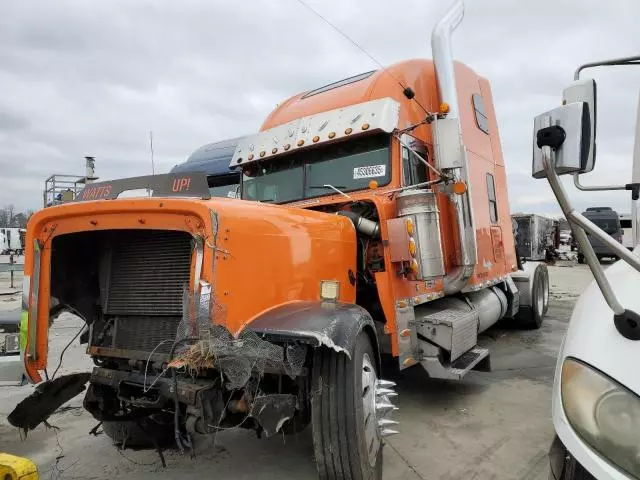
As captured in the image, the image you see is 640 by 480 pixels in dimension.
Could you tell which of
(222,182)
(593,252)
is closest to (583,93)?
(593,252)

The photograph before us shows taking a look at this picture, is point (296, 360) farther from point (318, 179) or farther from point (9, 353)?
point (9, 353)

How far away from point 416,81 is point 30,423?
4502 mm

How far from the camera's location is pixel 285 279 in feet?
10.3

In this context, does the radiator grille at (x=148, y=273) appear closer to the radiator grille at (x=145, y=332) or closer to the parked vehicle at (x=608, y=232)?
the radiator grille at (x=145, y=332)

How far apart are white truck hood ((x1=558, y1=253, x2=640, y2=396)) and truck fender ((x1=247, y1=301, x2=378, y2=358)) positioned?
1187mm

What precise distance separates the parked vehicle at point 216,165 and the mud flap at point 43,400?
4.19 metres

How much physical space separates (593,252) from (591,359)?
1.14 feet

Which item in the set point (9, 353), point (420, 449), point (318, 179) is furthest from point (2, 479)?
point (318, 179)

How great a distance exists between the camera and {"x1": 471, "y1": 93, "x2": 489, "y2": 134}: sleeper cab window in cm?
605

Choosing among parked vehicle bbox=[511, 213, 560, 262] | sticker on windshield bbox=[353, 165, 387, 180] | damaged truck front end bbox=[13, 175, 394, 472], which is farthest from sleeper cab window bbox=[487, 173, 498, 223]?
parked vehicle bbox=[511, 213, 560, 262]

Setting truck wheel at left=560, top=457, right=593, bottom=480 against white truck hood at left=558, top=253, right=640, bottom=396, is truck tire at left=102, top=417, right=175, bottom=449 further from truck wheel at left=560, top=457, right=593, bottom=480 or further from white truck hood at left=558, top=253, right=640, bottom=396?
white truck hood at left=558, top=253, right=640, bottom=396

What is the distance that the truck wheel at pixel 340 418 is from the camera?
276cm

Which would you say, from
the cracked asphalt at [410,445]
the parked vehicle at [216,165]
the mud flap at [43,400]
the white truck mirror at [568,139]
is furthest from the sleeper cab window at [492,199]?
the mud flap at [43,400]

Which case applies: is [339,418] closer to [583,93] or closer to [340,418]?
[340,418]
